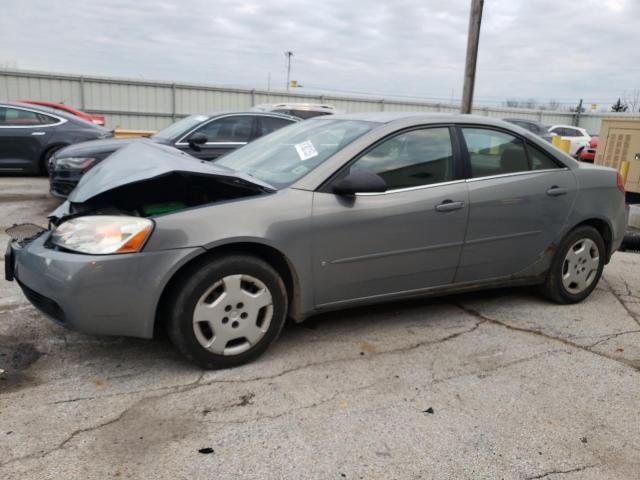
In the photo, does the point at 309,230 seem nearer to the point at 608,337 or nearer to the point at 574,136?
the point at 608,337

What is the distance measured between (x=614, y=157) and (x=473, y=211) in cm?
704

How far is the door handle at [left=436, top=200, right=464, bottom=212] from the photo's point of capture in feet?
12.4

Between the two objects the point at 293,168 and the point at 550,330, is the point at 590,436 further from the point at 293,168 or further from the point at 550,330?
the point at 293,168

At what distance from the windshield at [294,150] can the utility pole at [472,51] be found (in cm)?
717

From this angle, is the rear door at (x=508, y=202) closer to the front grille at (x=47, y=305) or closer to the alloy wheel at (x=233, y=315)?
the alloy wheel at (x=233, y=315)

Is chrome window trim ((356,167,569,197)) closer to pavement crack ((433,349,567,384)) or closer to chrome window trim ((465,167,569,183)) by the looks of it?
chrome window trim ((465,167,569,183))

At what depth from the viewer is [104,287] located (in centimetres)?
292

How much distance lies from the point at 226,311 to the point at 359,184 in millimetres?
1081

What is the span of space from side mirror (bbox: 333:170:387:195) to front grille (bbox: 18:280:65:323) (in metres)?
1.70

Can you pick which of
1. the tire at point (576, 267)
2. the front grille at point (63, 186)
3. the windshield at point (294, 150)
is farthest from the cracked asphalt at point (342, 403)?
the front grille at point (63, 186)

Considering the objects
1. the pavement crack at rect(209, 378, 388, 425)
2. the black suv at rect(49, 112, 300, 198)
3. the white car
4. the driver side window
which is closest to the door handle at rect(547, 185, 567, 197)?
the driver side window

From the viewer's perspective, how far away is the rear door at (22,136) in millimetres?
10025

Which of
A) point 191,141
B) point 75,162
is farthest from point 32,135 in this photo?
point 191,141

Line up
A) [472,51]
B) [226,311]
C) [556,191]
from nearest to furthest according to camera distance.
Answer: [226,311]
[556,191]
[472,51]
